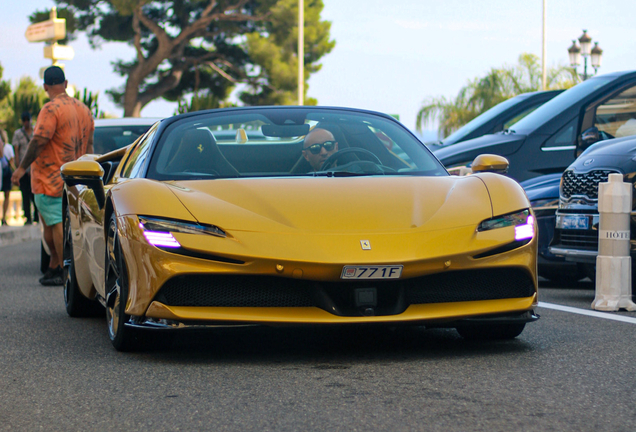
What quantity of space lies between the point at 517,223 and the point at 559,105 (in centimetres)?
620

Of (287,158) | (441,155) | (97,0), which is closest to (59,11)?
(97,0)

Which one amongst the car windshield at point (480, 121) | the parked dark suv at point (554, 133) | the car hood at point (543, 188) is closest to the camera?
the car hood at point (543, 188)

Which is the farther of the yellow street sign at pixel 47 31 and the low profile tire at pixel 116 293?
the yellow street sign at pixel 47 31

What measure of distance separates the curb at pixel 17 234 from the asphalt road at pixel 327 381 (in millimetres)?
9363

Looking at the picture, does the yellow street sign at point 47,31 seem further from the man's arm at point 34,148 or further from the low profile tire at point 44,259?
the man's arm at point 34,148

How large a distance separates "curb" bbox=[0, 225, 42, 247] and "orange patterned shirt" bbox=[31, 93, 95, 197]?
6.17m

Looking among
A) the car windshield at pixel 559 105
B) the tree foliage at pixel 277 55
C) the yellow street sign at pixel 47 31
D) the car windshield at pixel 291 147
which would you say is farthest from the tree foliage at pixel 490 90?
the car windshield at pixel 291 147

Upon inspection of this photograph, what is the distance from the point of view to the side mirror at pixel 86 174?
17.5ft

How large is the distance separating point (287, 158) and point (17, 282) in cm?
435

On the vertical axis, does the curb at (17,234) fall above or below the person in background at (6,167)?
below

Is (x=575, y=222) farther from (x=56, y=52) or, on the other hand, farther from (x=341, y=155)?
(x=56, y=52)

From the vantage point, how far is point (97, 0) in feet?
136

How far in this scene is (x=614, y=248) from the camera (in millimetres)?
6438

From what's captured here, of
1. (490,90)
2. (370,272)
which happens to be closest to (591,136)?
(370,272)
